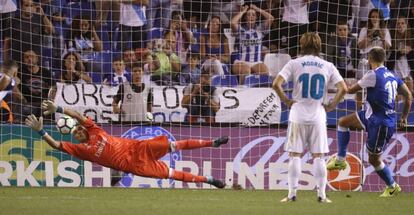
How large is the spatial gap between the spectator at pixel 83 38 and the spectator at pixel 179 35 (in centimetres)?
137

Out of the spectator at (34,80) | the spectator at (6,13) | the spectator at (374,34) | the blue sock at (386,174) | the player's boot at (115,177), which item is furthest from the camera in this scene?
the spectator at (374,34)

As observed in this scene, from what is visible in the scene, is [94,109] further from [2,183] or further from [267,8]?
[267,8]

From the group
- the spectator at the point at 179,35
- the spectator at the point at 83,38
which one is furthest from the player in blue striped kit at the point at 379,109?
the spectator at the point at 83,38

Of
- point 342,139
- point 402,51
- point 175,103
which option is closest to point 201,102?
point 175,103

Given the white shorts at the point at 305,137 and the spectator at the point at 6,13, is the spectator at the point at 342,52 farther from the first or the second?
the white shorts at the point at 305,137

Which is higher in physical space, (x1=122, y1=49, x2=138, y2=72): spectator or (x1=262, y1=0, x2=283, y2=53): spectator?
(x1=262, y1=0, x2=283, y2=53): spectator

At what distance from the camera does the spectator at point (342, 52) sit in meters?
18.5

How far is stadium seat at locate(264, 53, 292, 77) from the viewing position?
1845cm

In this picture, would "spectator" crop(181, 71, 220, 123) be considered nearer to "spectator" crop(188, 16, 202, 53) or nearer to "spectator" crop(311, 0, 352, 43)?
"spectator" crop(188, 16, 202, 53)

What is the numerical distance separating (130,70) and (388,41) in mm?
4943

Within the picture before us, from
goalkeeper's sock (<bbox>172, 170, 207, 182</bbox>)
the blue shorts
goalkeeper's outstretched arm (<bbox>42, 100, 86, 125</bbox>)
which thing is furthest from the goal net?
the blue shorts

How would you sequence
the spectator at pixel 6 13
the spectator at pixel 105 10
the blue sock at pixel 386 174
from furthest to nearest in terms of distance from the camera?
the spectator at pixel 105 10, the spectator at pixel 6 13, the blue sock at pixel 386 174

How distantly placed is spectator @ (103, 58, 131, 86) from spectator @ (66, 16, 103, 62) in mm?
734

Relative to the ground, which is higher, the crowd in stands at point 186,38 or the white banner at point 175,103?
the crowd in stands at point 186,38
